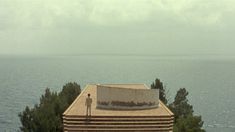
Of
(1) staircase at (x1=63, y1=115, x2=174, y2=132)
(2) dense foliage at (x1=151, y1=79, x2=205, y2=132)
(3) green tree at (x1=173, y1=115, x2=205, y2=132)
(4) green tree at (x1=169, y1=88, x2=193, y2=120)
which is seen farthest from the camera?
(4) green tree at (x1=169, y1=88, x2=193, y2=120)

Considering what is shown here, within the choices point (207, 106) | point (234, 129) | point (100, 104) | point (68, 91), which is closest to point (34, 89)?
point (207, 106)

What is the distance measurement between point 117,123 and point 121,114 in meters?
0.79

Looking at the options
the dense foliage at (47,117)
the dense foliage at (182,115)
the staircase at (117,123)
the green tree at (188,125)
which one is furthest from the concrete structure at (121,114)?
the dense foliage at (47,117)

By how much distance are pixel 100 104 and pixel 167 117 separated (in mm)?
5130

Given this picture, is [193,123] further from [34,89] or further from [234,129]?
[34,89]

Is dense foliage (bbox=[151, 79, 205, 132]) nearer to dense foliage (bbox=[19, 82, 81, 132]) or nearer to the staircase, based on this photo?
the staircase

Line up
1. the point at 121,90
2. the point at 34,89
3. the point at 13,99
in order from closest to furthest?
the point at 121,90, the point at 13,99, the point at 34,89

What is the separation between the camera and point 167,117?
95.9 feet

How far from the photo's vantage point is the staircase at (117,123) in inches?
1128

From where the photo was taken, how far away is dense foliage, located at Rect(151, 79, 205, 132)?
129 ft

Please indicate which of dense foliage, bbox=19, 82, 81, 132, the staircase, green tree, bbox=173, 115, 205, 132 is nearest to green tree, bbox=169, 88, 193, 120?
green tree, bbox=173, 115, 205, 132

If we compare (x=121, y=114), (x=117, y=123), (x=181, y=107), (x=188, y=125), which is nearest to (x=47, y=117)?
(x=188, y=125)

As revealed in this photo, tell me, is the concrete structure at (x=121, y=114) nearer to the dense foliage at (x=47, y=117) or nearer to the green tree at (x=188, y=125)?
the green tree at (x=188, y=125)

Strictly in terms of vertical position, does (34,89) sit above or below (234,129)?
above
